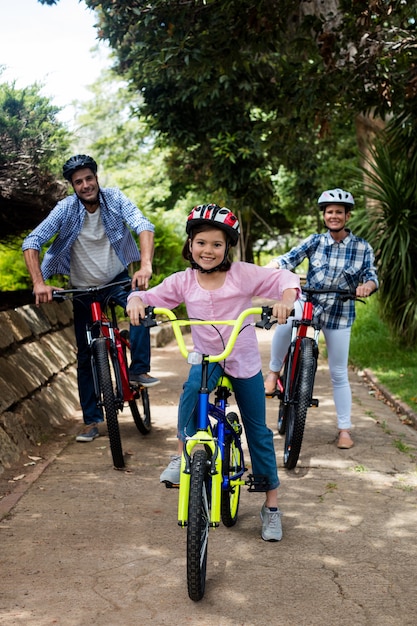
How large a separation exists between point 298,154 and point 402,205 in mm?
9137

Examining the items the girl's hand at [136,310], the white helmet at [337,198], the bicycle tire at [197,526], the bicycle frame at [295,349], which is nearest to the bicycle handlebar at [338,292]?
the bicycle frame at [295,349]

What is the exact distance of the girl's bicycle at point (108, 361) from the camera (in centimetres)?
591

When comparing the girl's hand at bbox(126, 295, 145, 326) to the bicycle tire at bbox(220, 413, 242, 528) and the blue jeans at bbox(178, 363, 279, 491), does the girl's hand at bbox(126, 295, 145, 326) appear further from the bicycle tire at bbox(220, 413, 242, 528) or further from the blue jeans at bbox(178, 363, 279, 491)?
the bicycle tire at bbox(220, 413, 242, 528)

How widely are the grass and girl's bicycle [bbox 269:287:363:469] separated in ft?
7.98

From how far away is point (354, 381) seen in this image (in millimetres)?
10242

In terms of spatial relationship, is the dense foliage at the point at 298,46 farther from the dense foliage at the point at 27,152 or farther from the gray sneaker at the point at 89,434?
the gray sneaker at the point at 89,434

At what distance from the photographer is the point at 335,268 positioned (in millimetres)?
6449

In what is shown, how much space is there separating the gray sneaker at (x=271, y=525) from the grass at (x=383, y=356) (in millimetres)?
3771

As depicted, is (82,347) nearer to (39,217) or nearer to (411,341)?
(39,217)

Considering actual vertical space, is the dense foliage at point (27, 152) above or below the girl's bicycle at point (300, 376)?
above

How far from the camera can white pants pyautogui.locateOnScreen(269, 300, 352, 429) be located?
6.45 meters

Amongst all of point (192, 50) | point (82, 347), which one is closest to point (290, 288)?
point (82, 347)

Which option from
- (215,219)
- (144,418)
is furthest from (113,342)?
(215,219)

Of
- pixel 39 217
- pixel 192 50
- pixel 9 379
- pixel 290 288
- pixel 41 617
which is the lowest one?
pixel 41 617
